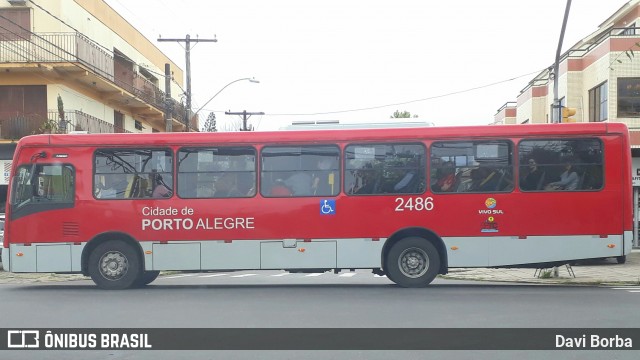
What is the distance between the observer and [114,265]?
14.6 metres

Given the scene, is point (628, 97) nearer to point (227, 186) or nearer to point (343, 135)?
point (343, 135)

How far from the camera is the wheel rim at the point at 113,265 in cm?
1459

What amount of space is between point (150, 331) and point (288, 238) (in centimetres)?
545

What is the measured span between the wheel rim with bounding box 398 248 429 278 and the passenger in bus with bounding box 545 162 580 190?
2.79m

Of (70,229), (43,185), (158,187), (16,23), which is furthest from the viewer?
(16,23)

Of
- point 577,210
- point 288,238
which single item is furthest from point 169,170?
point 577,210

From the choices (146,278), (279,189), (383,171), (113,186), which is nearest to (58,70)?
(146,278)

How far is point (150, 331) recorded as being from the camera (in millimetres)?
9281

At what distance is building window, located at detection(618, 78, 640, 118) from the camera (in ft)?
96.1

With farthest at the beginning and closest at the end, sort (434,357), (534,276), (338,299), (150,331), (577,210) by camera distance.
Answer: (534,276) < (577,210) < (338,299) < (150,331) < (434,357)

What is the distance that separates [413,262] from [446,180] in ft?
5.72

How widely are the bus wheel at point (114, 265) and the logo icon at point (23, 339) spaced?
5197mm

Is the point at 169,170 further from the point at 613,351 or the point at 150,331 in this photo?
the point at 613,351

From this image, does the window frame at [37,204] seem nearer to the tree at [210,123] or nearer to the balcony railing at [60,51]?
the balcony railing at [60,51]
